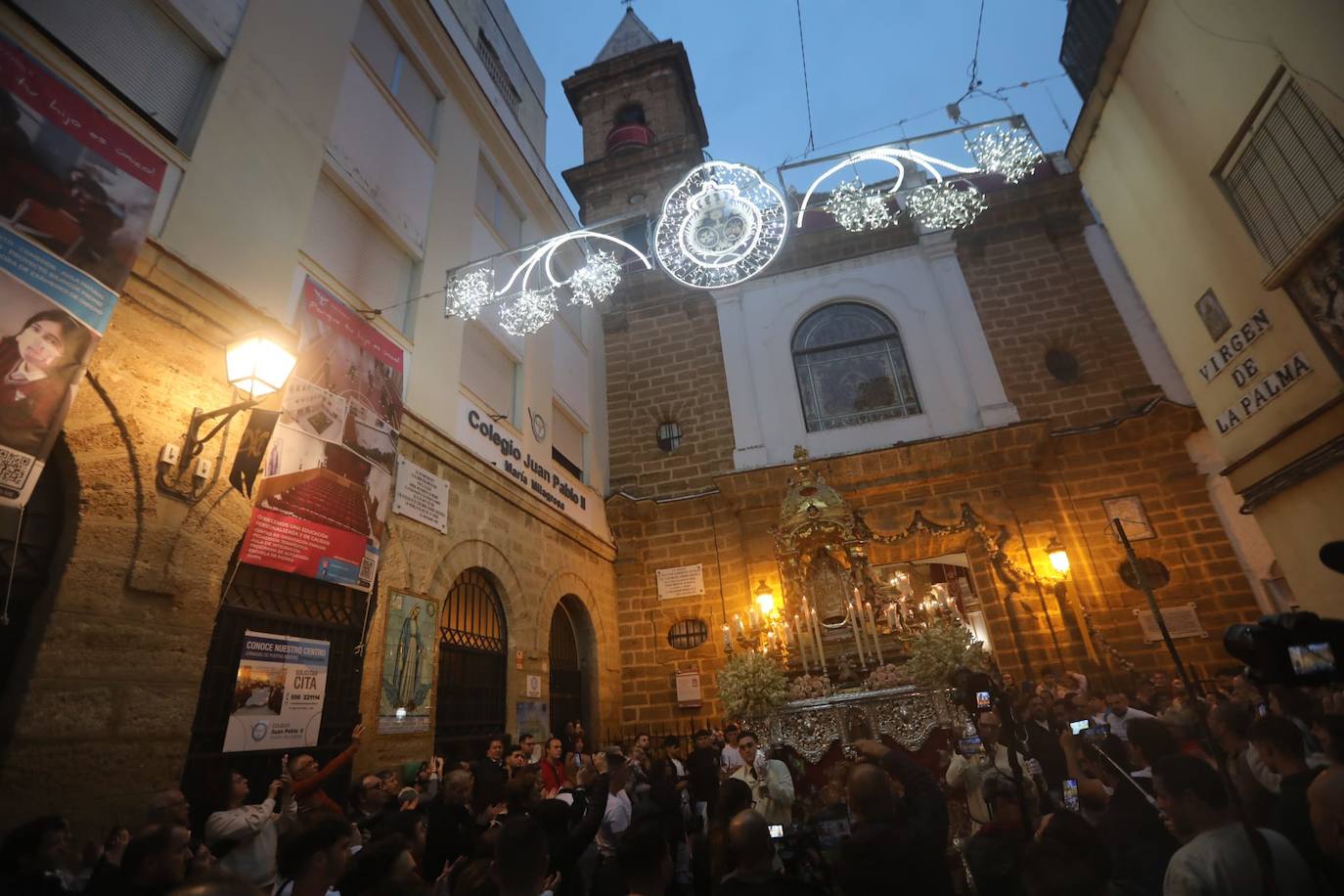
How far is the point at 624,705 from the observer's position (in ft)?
A: 35.5

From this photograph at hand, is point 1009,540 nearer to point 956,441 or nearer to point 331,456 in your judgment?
point 956,441

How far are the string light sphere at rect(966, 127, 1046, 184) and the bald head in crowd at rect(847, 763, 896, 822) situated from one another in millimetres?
5428

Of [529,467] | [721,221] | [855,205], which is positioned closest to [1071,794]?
[721,221]

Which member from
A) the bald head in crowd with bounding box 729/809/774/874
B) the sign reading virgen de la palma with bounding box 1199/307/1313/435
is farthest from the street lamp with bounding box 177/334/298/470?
the sign reading virgen de la palma with bounding box 1199/307/1313/435

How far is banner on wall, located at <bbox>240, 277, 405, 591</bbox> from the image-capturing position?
4996 millimetres

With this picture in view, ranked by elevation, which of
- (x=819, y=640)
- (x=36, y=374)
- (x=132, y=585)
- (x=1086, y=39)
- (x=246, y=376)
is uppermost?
(x=1086, y=39)

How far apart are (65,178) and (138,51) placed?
1802 millimetres

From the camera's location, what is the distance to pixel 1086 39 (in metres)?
8.38

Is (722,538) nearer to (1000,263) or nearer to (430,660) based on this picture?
(430,660)

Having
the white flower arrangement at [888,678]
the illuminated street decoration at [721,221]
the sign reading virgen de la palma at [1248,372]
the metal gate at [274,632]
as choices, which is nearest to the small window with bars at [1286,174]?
the sign reading virgen de la palma at [1248,372]

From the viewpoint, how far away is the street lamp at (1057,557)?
9.60 metres

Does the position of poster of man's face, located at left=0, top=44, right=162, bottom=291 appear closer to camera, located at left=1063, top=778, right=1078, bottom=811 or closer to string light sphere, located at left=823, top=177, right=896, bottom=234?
string light sphere, located at left=823, top=177, right=896, bottom=234

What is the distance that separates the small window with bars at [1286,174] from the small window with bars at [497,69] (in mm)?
10648

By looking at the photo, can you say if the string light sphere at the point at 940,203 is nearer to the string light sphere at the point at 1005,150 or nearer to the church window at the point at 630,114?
the string light sphere at the point at 1005,150
